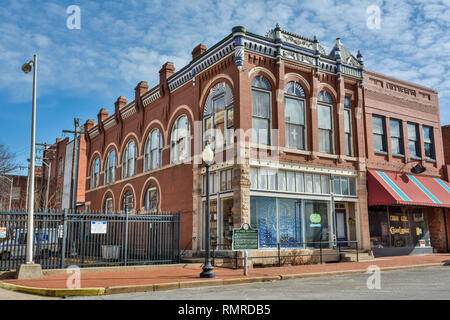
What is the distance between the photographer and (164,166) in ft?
Answer: 78.9

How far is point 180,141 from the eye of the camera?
23141 millimetres

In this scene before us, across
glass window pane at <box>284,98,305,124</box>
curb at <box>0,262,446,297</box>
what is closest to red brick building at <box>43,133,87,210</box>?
glass window pane at <box>284,98,305,124</box>

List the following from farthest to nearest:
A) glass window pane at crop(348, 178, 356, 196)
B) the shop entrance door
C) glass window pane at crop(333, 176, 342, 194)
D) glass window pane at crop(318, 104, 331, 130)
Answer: glass window pane at crop(348, 178, 356, 196) → glass window pane at crop(318, 104, 331, 130) → the shop entrance door → glass window pane at crop(333, 176, 342, 194)

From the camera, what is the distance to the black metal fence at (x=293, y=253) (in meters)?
16.9

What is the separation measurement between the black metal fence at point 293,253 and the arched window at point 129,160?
1189 cm

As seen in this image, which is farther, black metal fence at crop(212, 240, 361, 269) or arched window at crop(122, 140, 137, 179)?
arched window at crop(122, 140, 137, 179)

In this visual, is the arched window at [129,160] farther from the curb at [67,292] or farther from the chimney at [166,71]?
the curb at [67,292]

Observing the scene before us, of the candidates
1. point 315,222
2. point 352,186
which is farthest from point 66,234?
point 352,186

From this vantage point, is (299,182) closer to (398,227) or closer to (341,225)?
(341,225)

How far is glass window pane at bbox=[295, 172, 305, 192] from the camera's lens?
1947 cm

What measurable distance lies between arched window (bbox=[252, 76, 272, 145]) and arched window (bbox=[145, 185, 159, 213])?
8.54 m

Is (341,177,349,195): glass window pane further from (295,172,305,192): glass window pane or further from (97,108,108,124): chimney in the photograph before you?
(97,108,108,124): chimney
